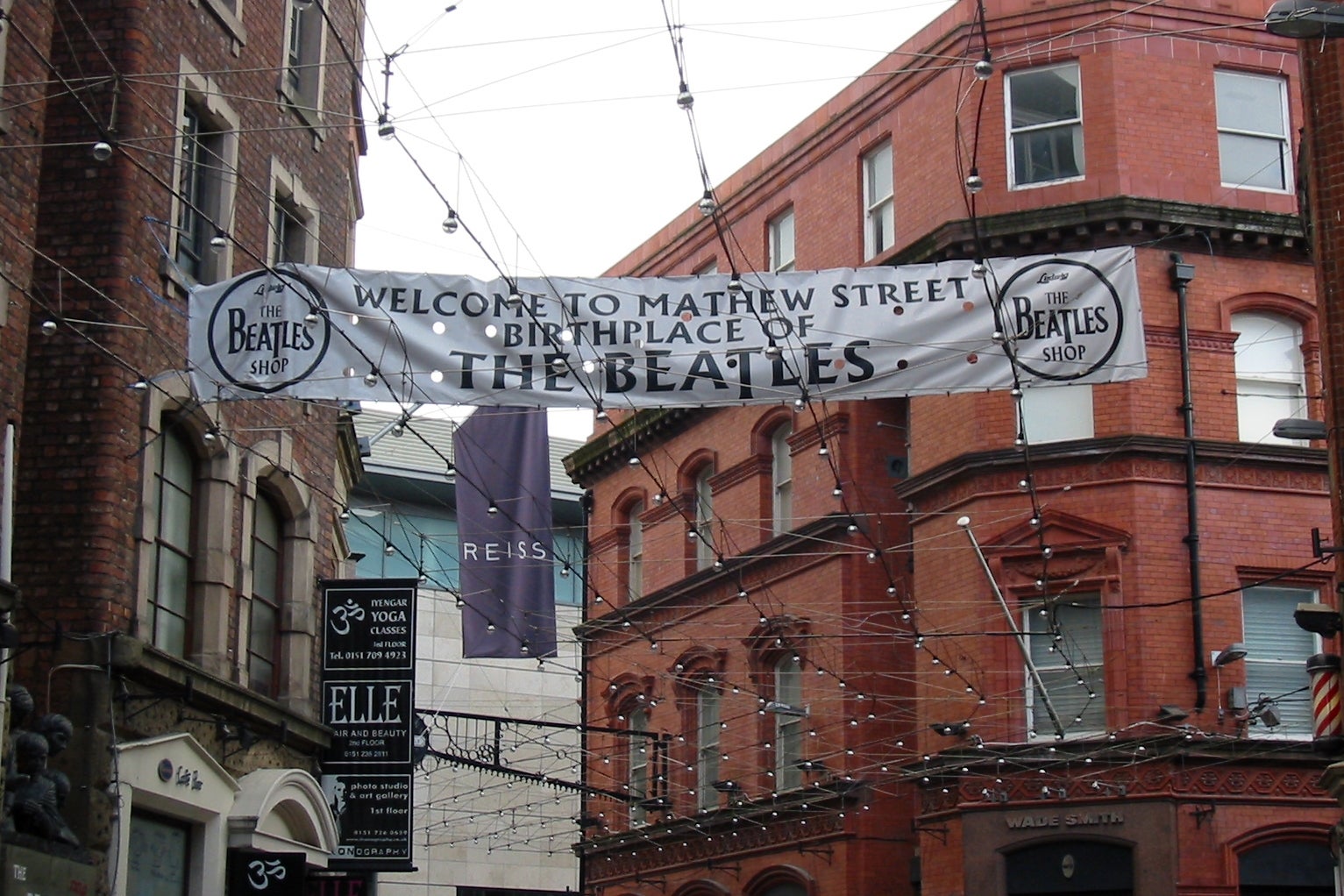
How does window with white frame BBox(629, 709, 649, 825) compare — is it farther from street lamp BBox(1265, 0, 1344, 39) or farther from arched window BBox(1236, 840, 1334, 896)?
street lamp BBox(1265, 0, 1344, 39)

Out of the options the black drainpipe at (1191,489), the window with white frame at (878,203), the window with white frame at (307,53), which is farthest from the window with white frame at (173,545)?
the window with white frame at (878,203)

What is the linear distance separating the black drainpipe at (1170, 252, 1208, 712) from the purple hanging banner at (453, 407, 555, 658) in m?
8.82

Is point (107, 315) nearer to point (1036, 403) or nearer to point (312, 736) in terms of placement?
point (312, 736)

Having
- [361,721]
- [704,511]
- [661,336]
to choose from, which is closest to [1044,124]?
[704,511]

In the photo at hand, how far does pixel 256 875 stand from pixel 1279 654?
583 inches

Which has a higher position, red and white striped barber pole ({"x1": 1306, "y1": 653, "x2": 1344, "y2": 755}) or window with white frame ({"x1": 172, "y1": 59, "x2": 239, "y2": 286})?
window with white frame ({"x1": 172, "y1": 59, "x2": 239, "y2": 286})

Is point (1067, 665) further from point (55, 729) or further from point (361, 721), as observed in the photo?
point (55, 729)

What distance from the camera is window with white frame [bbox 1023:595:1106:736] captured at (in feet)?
92.0

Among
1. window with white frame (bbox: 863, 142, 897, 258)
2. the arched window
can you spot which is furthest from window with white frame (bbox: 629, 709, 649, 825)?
the arched window

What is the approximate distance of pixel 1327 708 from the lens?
→ 1939cm

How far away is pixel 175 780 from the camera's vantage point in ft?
62.1

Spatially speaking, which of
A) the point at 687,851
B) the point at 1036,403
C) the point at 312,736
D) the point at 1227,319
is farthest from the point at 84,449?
the point at 687,851

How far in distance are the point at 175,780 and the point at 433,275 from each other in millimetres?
5808

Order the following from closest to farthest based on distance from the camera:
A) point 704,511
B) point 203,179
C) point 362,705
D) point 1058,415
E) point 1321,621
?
1. point 1321,621
2. point 203,179
3. point 362,705
4. point 1058,415
5. point 704,511
